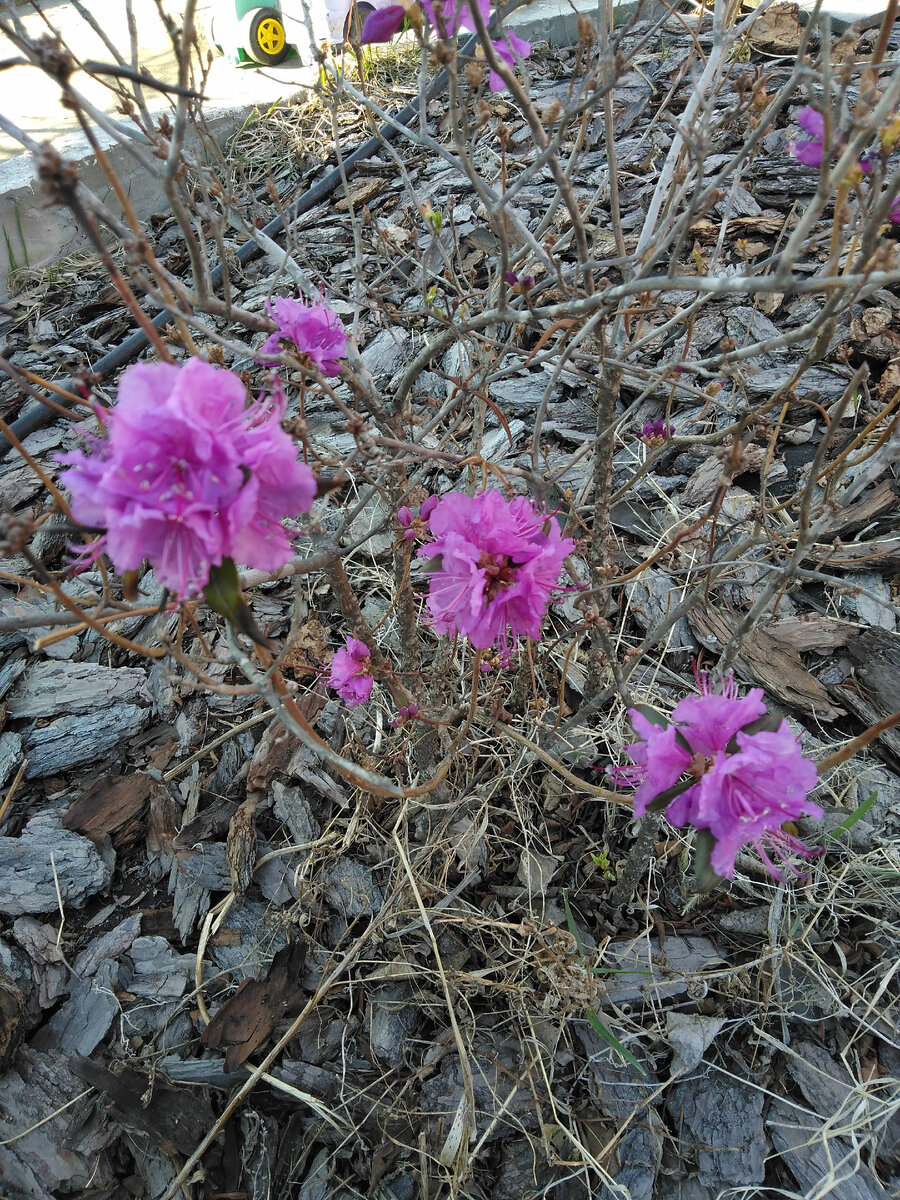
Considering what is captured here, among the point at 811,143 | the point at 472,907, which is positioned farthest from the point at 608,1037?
the point at 811,143

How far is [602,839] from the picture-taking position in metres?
1.89

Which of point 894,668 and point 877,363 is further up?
point 877,363

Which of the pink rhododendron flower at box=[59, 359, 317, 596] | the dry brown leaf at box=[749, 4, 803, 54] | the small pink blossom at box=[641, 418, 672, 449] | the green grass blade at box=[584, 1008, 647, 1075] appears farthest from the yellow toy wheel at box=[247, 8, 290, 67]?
the green grass blade at box=[584, 1008, 647, 1075]

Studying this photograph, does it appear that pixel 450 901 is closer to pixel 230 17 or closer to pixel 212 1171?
pixel 212 1171

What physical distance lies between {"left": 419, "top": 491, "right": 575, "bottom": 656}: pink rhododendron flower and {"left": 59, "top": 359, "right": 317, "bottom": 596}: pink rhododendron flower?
414mm

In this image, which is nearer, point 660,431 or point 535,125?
point 535,125

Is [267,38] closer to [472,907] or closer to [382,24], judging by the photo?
[382,24]

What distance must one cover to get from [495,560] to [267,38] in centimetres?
429

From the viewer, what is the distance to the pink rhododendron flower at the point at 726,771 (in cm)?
106

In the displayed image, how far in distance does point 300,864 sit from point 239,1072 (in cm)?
43

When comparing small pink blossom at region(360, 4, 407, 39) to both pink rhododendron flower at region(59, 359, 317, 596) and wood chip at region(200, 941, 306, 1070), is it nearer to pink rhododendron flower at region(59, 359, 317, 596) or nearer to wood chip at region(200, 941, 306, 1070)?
pink rhododendron flower at region(59, 359, 317, 596)

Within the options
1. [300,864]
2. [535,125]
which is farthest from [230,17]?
[300,864]

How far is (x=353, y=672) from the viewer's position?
1719mm

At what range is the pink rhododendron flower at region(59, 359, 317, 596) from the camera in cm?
79
